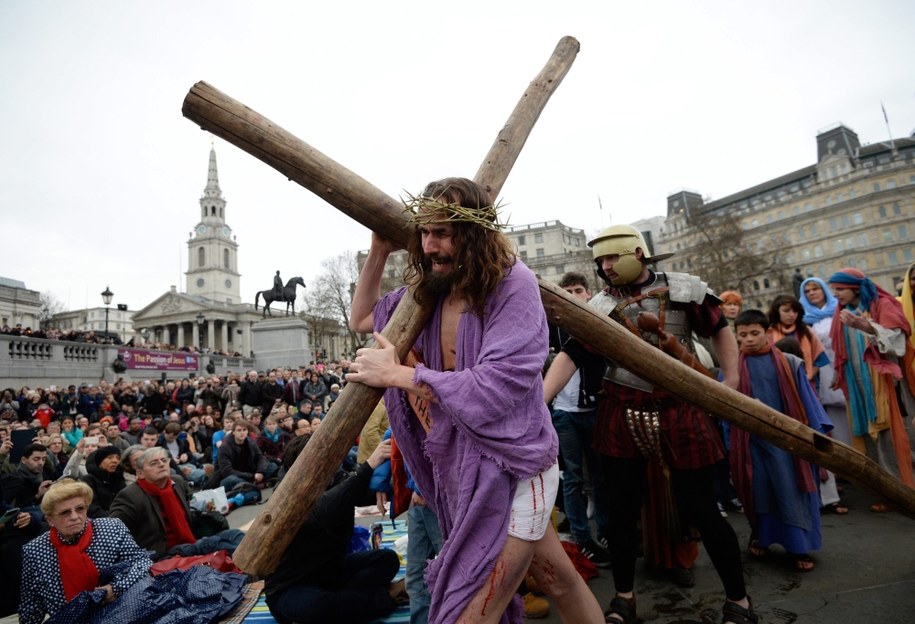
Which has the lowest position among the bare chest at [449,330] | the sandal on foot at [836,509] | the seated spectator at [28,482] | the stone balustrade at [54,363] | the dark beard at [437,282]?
the sandal on foot at [836,509]

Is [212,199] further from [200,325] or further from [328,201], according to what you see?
[328,201]

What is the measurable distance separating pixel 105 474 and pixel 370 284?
5.58 meters

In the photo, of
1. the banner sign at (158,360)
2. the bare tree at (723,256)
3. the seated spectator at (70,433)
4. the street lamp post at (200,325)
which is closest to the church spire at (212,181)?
the street lamp post at (200,325)

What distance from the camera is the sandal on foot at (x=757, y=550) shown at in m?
3.68

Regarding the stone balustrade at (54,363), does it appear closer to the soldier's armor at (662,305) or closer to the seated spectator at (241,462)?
the seated spectator at (241,462)

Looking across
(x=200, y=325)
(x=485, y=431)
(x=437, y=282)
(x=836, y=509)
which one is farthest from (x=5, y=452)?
(x=200, y=325)

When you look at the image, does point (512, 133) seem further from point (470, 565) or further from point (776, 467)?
point (776, 467)

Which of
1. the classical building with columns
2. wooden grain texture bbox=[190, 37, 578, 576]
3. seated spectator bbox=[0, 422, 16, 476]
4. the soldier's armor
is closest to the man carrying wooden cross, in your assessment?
wooden grain texture bbox=[190, 37, 578, 576]

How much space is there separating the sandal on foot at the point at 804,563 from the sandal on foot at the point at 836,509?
1.39 m

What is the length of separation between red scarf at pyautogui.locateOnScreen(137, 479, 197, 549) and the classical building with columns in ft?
209

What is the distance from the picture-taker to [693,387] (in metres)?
2.51

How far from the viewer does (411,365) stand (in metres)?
2.13

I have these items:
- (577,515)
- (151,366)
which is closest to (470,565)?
(577,515)

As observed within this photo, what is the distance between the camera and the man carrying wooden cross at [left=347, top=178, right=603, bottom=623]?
5.62ft
